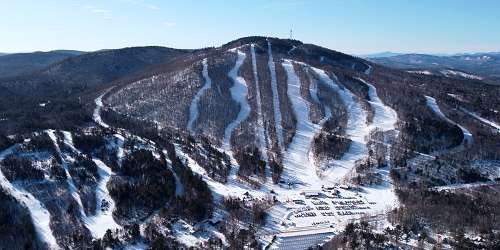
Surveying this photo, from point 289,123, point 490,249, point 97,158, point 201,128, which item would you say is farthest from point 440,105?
point 97,158

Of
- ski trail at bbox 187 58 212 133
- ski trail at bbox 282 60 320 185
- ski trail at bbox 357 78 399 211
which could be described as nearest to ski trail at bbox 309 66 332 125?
ski trail at bbox 282 60 320 185

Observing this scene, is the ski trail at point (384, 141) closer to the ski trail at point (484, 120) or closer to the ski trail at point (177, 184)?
the ski trail at point (484, 120)

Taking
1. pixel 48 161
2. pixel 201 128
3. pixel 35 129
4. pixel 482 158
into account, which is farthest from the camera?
pixel 201 128

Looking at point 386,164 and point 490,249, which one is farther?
point 386,164

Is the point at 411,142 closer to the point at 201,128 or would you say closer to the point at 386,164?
the point at 386,164

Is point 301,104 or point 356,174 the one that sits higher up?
point 301,104

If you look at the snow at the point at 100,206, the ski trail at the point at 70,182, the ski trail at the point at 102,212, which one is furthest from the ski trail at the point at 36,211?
the ski trail at the point at 102,212
